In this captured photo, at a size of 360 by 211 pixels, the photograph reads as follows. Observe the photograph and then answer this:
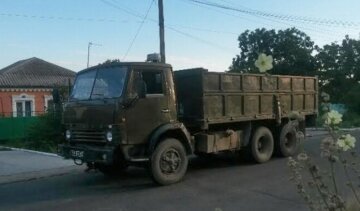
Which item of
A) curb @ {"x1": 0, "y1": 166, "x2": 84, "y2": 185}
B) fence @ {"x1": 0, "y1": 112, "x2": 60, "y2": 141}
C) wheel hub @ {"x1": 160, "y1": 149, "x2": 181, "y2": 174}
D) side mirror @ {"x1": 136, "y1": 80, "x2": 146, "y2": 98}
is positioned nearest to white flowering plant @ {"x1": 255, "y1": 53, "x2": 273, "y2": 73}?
side mirror @ {"x1": 136, "y1": 80, "x2": 146, "y2": 98}

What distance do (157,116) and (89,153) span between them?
1.44 metres

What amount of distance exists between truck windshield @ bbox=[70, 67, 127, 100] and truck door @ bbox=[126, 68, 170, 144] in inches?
11.8

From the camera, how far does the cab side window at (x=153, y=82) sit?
410 inches

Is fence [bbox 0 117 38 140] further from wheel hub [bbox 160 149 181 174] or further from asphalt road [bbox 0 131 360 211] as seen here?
wheel hub [bbox 160 149 181 174]

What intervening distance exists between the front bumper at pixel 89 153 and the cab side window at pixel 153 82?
1.47 metres

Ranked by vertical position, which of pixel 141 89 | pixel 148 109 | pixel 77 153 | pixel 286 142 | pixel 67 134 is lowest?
pixel 286 142

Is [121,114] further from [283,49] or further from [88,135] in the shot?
[283,49]

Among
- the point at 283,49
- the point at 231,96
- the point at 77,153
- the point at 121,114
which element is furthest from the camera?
the point at 283,49

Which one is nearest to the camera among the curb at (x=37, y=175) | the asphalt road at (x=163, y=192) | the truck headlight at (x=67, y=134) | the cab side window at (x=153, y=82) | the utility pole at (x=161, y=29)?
the asphalt road at (x=163, y=192)

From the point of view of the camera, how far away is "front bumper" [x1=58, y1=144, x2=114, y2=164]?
962 cm

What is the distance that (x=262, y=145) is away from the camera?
44.8 feet

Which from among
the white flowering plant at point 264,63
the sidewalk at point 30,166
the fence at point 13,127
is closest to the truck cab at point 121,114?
the sidewalk at point 30,166

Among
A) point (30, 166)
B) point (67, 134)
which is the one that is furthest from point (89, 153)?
point (30, 166)

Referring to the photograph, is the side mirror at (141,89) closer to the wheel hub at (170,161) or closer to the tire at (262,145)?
the wheel hub at (170,161)
